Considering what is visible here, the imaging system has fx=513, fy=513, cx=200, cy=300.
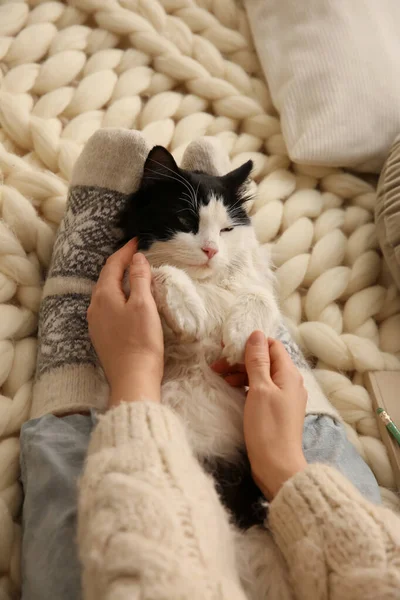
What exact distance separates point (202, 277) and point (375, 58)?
2.62 feet

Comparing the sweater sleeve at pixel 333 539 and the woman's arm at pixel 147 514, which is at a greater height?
the woman's arm at pixel 147 514

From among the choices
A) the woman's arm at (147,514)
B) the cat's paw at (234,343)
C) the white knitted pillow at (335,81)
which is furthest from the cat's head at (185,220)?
the white knitted pillow at (335,81)

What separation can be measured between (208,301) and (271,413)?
0.23 meters

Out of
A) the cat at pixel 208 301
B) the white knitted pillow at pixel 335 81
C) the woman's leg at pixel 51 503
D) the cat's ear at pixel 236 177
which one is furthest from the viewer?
the white knitted pillow at pixel 335 81

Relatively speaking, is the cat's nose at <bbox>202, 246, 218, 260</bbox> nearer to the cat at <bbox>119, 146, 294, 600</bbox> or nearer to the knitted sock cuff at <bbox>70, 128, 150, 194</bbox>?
the cat at <bbox>119, 146, 294, 600</bbox>

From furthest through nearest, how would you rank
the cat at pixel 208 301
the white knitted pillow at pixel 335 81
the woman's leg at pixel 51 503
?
the white knitted pillow at pixel 335 81 → the cat at pixel 208 301 → the woman's leg at pixel 51 503

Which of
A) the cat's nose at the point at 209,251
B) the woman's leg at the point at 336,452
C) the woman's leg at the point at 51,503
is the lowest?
the woman's leg at the point at 336,452

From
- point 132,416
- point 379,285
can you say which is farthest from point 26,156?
point 379,285

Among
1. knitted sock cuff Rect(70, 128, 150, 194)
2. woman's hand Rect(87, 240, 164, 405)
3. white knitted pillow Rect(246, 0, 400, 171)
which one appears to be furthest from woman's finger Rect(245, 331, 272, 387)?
white knitted pillow Rect(246, 0, 400, 171)

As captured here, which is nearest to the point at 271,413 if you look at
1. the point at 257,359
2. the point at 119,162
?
the point at 257,359

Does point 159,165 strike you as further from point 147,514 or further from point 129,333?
point 147,514

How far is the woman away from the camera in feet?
1.55

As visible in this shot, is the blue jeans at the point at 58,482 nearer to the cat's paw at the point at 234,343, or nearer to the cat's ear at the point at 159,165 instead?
the cat's paw at the point at 234,343

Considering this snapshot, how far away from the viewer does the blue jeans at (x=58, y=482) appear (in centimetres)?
59
